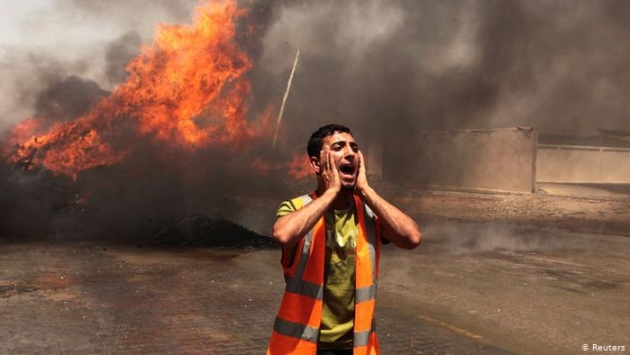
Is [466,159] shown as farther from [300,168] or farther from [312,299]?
[312,299]

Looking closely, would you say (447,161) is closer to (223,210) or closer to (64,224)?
(223,210)

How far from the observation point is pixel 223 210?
1584 cm

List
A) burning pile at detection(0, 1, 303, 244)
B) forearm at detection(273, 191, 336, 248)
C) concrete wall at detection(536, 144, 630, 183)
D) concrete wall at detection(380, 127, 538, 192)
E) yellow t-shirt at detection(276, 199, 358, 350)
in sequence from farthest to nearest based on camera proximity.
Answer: concrete wall at detection(536, 144, 630, 183) < concrete wall at detection(380, 127, 538, 192) < burning pile at detection(0, 1, 303, 244) < yellow t-shirt at detection(276, 199, 358, 350) < forearm at detection(273, 191, 336, 248)

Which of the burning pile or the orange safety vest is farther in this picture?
the burning pile

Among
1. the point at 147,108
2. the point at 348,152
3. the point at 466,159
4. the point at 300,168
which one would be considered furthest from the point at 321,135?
the point at 466,159

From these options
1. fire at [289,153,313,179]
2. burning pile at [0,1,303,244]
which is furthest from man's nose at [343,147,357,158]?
fire at [289,153,313,179]

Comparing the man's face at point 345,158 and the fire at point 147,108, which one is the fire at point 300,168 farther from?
the man's face at point 345,158

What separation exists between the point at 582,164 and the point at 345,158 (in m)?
35.4

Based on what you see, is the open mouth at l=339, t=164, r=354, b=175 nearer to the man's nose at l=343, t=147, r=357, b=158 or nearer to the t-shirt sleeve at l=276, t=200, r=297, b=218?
the man's nose at l=343, t=147, r=357, b=158

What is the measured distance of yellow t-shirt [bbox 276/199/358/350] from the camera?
2.06 metres

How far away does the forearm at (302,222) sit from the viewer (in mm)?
1959

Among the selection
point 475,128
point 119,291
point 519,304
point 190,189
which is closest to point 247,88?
point 190,189

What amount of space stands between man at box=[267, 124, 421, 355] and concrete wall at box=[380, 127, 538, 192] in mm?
23101

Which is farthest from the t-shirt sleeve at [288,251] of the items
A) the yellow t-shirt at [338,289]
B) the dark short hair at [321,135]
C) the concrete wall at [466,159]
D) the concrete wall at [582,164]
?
the concrete wall at [582,164]
